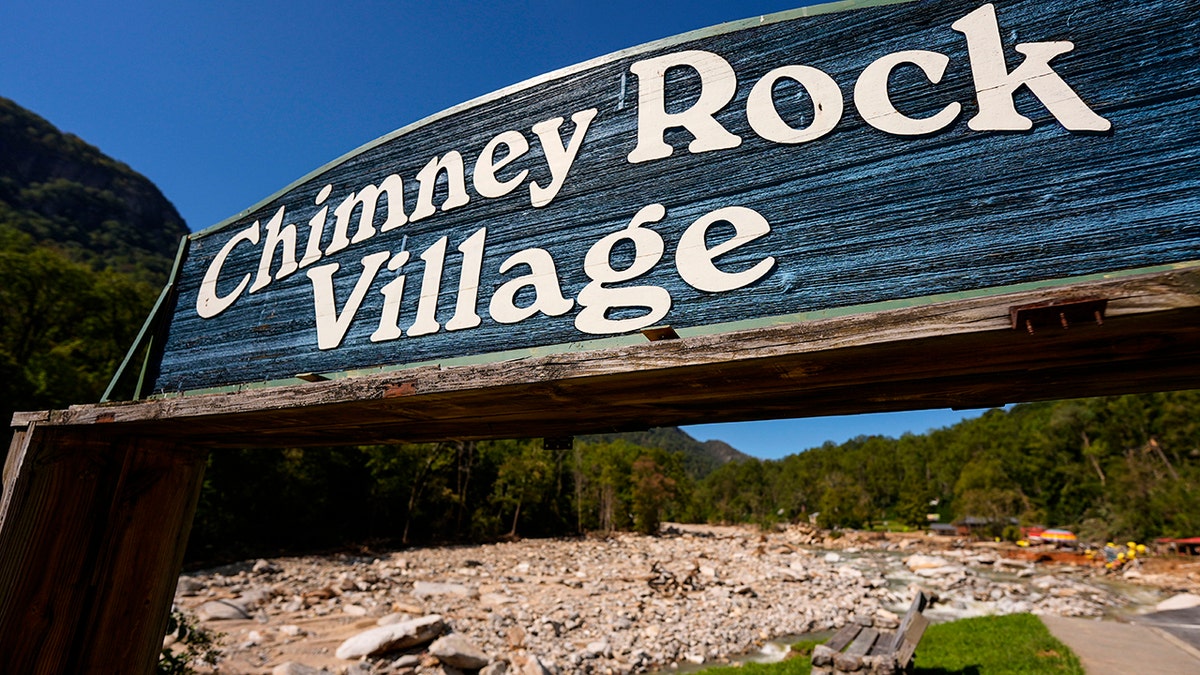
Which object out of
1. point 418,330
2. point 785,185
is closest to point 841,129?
point 785,185

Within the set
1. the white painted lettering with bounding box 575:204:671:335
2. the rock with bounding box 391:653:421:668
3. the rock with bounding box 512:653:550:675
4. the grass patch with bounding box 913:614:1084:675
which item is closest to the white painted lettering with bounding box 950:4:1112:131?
the white painted lettering with bounding box 575:204:671:335

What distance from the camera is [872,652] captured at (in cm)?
657

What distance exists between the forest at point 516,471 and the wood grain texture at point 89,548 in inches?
113

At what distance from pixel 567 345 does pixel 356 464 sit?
1149 inches

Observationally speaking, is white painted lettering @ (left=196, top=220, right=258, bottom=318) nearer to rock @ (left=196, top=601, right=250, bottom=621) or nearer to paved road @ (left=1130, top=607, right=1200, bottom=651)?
rock @ (left=196, top=601, right=250, bottom=621)

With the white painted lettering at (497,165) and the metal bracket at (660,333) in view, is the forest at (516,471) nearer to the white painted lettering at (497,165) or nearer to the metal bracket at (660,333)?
the metal bracket at (660,333)

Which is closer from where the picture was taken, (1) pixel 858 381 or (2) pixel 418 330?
(1) pixel 858 381

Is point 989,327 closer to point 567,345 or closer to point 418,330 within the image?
point 567,345

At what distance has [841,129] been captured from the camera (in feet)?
5.24

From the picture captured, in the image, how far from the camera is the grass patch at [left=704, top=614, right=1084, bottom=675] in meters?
7.52

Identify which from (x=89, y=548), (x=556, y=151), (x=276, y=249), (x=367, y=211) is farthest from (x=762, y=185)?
(x=89, y=548)

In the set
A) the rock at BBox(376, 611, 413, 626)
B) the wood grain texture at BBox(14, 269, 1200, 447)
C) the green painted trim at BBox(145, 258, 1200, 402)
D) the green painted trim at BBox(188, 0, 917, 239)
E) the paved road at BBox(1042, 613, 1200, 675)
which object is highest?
the green painted trim at BBox(188, 0, 917, 239)

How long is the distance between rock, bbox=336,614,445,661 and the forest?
4835 mm

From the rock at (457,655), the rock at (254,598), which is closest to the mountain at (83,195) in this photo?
the rock at (254,598)
